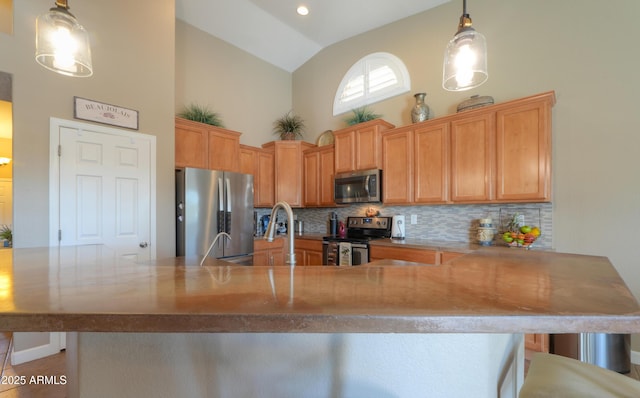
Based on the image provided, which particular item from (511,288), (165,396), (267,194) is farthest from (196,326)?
(267,194)

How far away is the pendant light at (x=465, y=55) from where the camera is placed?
144cm

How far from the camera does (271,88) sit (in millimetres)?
4906

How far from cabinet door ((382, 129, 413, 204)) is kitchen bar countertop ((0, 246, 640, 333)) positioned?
8.06 ft

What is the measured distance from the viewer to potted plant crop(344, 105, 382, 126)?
3801mm

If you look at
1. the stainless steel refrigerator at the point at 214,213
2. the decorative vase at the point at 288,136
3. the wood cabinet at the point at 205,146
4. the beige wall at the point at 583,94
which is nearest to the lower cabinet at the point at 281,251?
the stainless steel refrigerator at the point at 214,213

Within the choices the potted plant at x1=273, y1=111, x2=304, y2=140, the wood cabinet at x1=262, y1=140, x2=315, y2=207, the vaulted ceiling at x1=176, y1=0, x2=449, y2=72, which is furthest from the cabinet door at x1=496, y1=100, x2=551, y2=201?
the potted plant at x1=273, y1=111, x2=304, y2=140

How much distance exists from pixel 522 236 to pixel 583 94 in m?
1.43

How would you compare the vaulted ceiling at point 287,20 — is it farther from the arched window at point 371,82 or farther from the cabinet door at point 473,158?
the cabinet door at point 473,158

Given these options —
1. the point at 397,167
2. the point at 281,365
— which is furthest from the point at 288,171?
the point at 281,365

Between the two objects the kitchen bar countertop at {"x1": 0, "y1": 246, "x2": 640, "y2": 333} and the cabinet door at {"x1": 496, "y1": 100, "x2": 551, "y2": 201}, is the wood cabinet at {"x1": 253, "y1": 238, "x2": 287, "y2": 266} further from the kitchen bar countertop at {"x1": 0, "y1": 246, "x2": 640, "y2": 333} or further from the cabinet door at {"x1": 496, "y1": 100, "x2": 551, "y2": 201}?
the kitchen bar countertop at {"x1": 0, "y1": 246, "x2": 640, "y2": 333}

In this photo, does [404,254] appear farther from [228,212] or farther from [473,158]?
[228,212]

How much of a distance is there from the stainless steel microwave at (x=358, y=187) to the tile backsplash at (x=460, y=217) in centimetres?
A: 40

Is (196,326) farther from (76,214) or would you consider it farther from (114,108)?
(114,108)

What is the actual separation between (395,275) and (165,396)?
2.51 feet
